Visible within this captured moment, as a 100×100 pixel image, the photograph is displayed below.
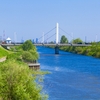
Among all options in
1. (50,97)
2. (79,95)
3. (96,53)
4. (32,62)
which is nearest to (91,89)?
(79,95)

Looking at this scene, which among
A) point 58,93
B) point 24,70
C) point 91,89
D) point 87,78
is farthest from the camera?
point 87,78

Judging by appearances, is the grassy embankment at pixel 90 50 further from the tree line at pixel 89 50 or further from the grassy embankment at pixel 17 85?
the grassy embankment at pixel 17 85

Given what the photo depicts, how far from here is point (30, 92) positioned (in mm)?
21688

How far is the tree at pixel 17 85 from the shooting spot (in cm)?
2094

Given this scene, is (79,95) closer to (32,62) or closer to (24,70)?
(24,70)

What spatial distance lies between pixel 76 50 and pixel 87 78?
7578 centimetres

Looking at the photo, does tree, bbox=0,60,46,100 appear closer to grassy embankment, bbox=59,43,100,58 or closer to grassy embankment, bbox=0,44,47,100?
grassy embankment, bbox=0,44,47,100

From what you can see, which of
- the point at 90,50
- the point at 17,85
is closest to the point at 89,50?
the point at 90,50

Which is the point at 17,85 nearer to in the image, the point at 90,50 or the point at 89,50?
the point at 90,50

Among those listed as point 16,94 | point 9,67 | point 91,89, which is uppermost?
point 9,67

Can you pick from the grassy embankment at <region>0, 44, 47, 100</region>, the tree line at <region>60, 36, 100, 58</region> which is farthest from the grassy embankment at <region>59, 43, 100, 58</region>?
the grassy embankment at <region>0, 44, 47, 100</region>

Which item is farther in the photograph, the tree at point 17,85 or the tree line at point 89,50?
the tree line at point 89,50

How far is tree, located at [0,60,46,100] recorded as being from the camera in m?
20.9

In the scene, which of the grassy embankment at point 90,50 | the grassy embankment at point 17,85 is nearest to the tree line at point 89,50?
the grassy embankment at point 90,50
